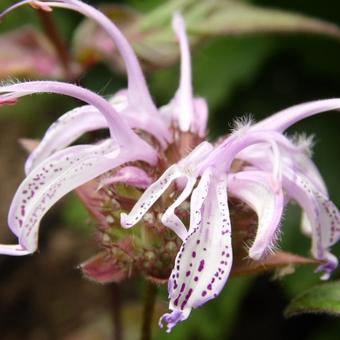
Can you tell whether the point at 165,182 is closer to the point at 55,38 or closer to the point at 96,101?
the point at 96,101

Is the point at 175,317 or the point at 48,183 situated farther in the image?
the point at 48,183

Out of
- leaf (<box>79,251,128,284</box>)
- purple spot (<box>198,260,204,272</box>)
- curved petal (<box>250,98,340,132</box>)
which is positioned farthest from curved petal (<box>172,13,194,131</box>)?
purple spot (<box>198,260,204,272</box>)

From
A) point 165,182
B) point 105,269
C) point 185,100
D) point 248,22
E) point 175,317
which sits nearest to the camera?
point 175,317

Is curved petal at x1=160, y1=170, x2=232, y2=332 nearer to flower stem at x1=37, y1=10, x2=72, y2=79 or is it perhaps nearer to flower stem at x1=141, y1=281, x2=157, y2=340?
flower stem at x1=141, y1=281, x2=157, y2=340

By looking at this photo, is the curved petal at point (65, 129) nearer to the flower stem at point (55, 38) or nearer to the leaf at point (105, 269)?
the leaf at point (105, 269)

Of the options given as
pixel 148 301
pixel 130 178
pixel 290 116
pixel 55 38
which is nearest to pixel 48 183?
pixel 130 178

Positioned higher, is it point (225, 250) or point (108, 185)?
point (108, 185)

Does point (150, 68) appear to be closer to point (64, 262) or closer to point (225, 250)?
point (225, 250)

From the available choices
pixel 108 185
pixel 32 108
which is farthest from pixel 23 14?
pixel 108 185
